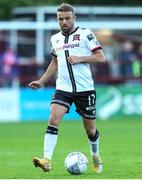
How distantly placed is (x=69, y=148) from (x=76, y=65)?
5967mm

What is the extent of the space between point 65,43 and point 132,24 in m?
19.5

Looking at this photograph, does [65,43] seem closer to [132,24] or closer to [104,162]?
[104,162]

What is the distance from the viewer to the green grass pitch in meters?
12.7

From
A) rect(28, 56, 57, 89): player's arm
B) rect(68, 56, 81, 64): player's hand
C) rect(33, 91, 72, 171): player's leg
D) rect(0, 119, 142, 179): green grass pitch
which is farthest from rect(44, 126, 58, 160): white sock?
rect(68, 56, 81, 64): player's hand

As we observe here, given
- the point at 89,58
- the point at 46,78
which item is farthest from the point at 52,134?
the point at 89,58

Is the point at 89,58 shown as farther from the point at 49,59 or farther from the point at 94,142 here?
the point at 49,59

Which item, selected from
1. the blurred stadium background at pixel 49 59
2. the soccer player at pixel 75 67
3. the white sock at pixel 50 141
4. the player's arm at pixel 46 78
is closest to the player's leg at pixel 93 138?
the soccer player at pixel 75 67

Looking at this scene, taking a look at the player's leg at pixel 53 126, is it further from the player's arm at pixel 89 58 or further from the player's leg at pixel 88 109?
the player's arm at pixel 89 58

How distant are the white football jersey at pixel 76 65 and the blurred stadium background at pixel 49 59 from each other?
12023 millimetres

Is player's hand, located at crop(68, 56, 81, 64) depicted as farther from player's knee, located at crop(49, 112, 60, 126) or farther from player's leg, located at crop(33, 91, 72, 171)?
player's knee, located at crop(49, 112, 60, 126)

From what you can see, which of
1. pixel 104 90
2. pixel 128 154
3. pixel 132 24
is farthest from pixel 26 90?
pixel 128 154

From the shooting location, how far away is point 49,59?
3162 cm

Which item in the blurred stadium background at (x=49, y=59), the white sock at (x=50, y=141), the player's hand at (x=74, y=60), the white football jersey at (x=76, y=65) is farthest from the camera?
the blurred stadium background at (x=49, y=59)

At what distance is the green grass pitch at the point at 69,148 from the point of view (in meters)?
12.7
